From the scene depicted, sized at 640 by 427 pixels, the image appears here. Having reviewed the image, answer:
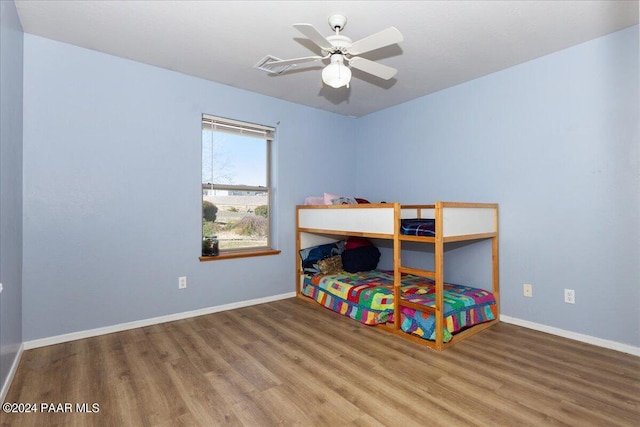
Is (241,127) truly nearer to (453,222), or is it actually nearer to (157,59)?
(157,59)

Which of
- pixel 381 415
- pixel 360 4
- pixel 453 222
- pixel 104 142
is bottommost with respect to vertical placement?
pixel 381 415

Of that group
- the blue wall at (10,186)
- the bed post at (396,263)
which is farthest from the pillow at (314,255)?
the blue wall at (10,186)

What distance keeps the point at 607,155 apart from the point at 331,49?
214cm

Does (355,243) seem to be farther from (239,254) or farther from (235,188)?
(235,188)

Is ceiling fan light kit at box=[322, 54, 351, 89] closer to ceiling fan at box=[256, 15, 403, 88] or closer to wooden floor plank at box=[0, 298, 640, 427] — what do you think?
ceiling fan at box=[256, 15, 403, 88]


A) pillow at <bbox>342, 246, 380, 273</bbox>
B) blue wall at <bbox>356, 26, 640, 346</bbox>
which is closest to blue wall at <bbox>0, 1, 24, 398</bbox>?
pillow at <bbox>342, 246, 380, 273</bbox>

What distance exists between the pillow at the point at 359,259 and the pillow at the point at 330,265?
0.25 feet

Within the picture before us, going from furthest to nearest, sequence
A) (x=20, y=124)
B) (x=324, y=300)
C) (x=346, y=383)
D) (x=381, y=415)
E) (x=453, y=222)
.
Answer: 1. (x=324, y=300)
2. (x=453, y=222)
3. (x=20, y=124)
4. (x=346, y=383)
5. (x=381, y=415)

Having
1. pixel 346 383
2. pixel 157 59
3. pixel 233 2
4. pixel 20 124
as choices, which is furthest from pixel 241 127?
pixel 346 383

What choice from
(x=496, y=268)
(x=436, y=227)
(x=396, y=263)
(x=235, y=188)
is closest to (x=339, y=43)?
(x=436, y=227)

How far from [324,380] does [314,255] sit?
1.92 metres

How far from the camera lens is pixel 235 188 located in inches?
134

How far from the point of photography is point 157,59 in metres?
2.69

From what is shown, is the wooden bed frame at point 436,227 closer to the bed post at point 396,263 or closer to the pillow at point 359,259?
the bed post at point 396,263
